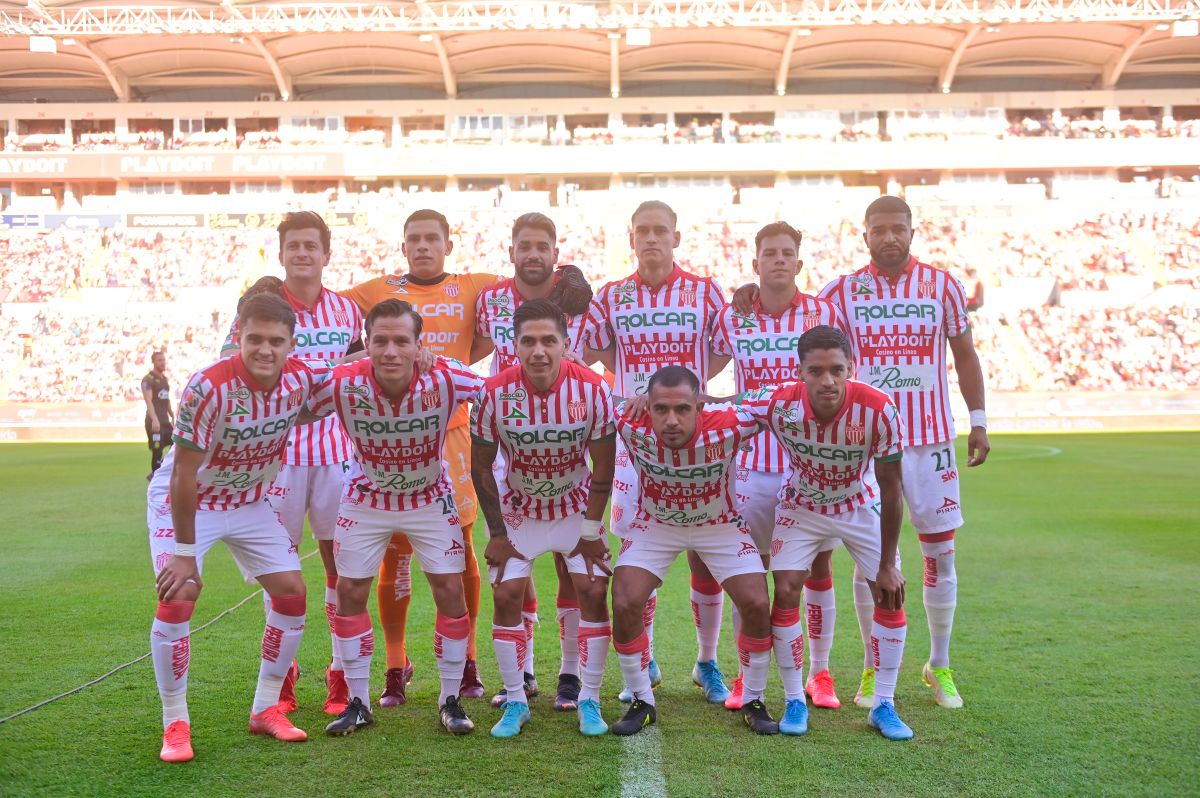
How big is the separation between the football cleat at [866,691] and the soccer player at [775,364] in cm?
14

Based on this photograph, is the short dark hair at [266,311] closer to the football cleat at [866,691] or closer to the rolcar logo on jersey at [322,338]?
the rolcar logo on jersey at [322,338]

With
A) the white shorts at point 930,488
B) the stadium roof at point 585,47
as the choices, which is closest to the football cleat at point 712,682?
the white shorts at point 930,488

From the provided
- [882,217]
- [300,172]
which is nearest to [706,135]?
[300,172]

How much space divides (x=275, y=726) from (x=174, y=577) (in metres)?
0.79

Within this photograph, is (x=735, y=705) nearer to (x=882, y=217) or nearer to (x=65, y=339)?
(x=882, y=217)

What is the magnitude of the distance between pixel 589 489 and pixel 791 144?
36504 millimetres

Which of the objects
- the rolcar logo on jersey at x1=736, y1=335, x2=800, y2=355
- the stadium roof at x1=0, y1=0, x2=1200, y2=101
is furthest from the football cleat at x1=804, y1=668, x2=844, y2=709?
the stadium roof at x1=0, y1=0, x2=1200, y2=101

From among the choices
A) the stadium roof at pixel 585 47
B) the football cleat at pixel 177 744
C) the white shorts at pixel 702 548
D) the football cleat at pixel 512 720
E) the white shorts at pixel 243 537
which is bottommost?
the football cleat at pixel 512 720

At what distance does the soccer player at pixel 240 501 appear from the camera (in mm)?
4180

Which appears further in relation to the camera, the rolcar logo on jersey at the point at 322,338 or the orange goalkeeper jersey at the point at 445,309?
the orange goalkeeper jersey at the point at 445,309

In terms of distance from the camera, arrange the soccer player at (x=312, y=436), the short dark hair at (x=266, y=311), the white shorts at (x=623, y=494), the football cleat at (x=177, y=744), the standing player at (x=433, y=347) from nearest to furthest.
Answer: the football cleat at (x=177, y=744), the short dark hair at (x=266, y=311), the white shorts at (x=623, y=494), the soccer player at (x=312, y=436), the standing player at (x=433, y=347)

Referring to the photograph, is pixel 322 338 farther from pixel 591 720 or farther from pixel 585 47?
pixel 585 47

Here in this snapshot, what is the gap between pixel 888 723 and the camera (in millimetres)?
4312

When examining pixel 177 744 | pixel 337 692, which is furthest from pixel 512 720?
pixel 177 744
